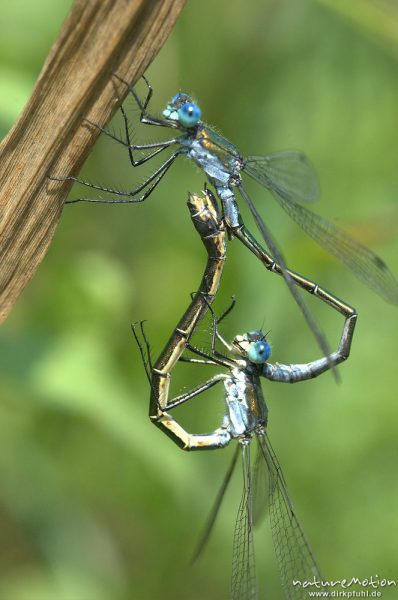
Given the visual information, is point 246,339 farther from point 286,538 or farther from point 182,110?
point 182,110

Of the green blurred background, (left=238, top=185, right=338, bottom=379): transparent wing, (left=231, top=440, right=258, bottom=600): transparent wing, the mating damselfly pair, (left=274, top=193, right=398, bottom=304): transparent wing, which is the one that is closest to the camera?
(left=238, top=185, right=338, bottom=379): transparent wing

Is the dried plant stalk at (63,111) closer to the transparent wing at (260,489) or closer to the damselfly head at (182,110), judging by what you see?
the damselfly head at (182,110)

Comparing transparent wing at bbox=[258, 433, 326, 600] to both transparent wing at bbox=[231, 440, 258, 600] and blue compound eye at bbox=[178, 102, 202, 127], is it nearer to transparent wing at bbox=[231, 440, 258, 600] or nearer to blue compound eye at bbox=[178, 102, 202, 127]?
transparent wing at bbox=[231, 440, 258, 600]

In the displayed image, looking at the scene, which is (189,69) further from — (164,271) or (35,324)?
(35,324)

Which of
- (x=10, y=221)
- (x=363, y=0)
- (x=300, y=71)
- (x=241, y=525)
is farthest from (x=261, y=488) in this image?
(x=300, y=71)

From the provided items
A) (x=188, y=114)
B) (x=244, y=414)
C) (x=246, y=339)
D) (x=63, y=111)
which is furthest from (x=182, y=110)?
(x=244, y=414)

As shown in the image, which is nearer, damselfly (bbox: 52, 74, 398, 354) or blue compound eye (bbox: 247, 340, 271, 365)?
damselfly (bbox: 52, 74, 398, 354)

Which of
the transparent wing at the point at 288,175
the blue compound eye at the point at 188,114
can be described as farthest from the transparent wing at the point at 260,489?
the blue compound eye at the point at 188,114

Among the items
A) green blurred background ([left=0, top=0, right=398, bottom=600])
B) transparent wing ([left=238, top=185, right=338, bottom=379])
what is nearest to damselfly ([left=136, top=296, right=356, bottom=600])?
green blurred background ([left=0, top=0, right=398, bottom=600])
